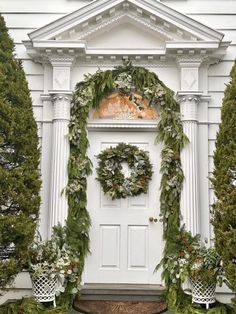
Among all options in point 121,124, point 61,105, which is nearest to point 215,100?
point 121,124

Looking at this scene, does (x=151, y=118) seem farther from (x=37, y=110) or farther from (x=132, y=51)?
(x=37, y=110)

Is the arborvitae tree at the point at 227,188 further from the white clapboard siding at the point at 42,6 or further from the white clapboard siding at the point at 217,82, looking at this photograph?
the white clapboard siding at the point at 42,6

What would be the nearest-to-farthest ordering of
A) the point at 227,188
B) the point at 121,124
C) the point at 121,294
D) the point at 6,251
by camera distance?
1. the point at 227,188
2. the point at 6,251
3. the point at 121,294
4. the point at 121,124

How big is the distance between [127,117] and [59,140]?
0.97 m

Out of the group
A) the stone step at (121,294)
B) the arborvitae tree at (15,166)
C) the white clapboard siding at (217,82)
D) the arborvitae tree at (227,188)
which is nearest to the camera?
the arborvitae tree at (227,188)

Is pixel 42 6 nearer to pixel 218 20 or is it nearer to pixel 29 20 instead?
pixel 29 20

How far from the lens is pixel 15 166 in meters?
4.25

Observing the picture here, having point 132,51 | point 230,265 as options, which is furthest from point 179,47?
point 230,265

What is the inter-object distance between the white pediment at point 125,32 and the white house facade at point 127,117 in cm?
1

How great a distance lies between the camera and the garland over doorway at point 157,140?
16.0 feet

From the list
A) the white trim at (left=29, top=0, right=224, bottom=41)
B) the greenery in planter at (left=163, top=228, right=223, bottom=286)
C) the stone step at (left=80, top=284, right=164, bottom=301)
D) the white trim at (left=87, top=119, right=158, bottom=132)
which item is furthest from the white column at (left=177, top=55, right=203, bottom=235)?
the stone step at (left=80, top=284, right=164, bottom=301)

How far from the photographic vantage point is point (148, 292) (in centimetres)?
463

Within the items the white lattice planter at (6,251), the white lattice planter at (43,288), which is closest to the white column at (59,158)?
the white lattice planter at (43,288)

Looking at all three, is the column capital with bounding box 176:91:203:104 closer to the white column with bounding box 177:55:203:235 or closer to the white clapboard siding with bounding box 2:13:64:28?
the white column with bounding box 177:55:203:235
